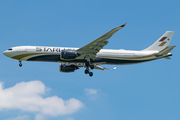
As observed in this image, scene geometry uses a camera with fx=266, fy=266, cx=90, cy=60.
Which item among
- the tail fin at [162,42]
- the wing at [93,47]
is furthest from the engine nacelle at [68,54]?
the tail fin at [162,42]

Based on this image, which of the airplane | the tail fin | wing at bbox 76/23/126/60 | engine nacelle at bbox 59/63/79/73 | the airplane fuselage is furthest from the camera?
engine nacelle at bbox 59/63/79/73

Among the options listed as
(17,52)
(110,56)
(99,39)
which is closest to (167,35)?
(110,56)

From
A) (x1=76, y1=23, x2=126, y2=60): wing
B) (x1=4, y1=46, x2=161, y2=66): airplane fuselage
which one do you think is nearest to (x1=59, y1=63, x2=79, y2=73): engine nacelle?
(x1=4, y1=46, x2=161, y2=66): airplane fuselage

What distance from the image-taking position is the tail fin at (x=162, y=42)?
49375mm

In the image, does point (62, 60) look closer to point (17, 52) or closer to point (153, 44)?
point (17, 52)

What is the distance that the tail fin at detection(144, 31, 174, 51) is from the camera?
4938cm

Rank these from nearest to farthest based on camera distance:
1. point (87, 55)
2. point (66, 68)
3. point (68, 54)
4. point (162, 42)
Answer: point (68, 54)
point (87, 55)
point (162, 42)
point (66, 68)

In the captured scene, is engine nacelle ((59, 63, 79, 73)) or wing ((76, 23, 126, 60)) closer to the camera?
wing ((76, 23, 126, 60))

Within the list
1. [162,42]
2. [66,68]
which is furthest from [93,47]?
[162,42]

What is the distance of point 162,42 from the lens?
163ft

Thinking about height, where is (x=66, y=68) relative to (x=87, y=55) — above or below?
below

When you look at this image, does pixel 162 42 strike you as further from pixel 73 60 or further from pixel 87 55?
pixel 73 60

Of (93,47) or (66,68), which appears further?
(66,68)

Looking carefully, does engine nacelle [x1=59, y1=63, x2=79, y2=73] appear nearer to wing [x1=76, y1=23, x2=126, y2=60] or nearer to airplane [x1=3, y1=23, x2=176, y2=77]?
airplane [x1=3, y1=23, x2=176, y2=77]
